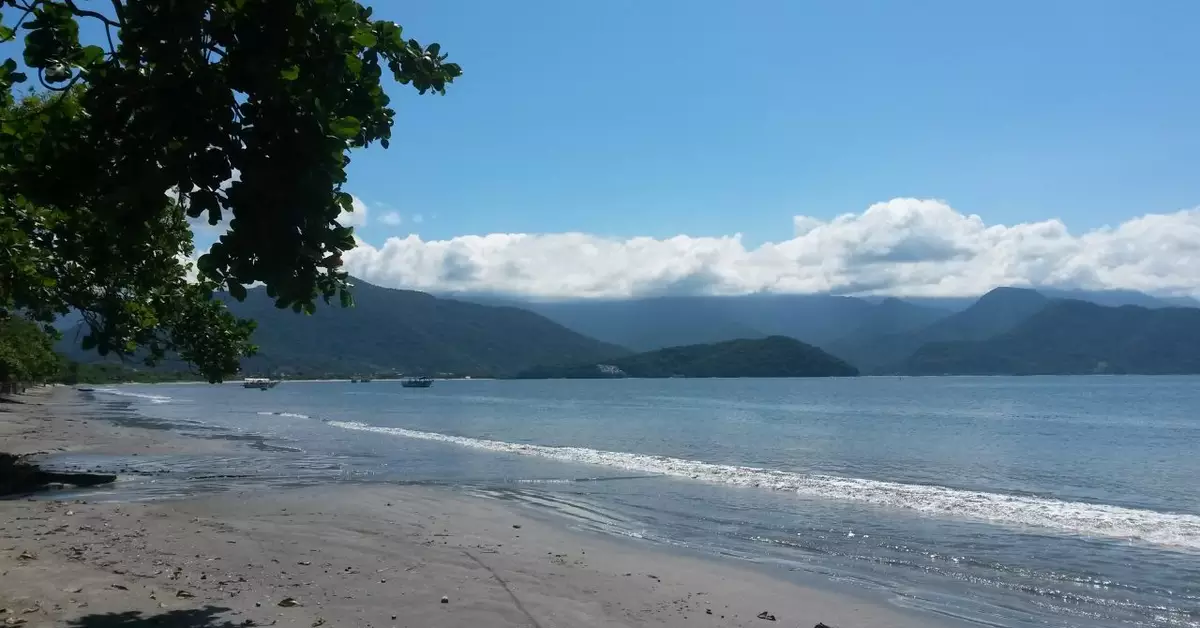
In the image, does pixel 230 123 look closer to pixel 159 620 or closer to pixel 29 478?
pixel 159 620

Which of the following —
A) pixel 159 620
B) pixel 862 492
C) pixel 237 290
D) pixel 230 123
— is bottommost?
pixel 862 492

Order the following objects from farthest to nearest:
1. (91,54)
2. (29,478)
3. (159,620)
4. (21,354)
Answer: (21,354)
(29,478)
(159,620)
(91,54)

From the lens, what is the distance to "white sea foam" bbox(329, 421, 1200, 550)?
20.4 m

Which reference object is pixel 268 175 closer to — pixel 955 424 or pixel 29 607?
pixel 29 607

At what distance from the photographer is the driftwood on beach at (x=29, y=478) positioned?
20.7m

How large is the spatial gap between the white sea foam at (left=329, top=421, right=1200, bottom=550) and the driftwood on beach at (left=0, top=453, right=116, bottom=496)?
60.9ft

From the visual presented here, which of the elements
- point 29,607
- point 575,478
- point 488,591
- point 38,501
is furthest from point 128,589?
point 575,478

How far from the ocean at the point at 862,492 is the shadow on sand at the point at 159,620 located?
957 centimetres

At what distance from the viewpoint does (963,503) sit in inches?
959

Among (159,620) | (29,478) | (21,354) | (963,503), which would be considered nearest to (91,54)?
(159,620)

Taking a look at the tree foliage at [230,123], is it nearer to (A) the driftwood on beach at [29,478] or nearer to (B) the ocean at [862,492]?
(B) the ocean at [862,492]

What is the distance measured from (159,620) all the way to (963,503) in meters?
22.2

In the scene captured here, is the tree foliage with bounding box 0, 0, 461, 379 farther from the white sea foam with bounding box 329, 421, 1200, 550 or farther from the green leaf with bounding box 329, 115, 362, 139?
the white sea foam with bounding box 329, 421, 1200, 550

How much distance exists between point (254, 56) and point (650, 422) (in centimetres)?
6353
